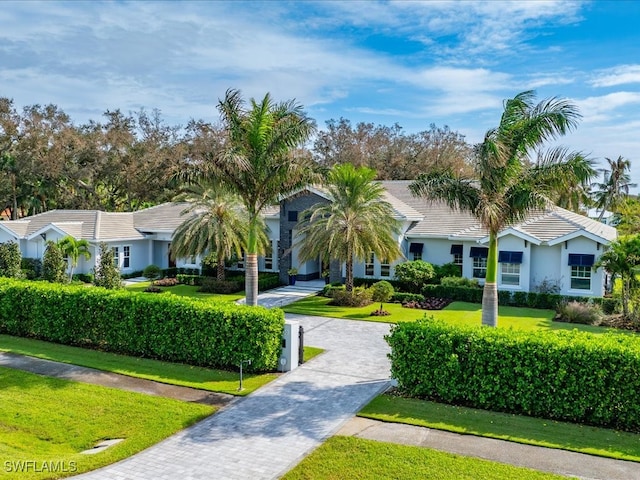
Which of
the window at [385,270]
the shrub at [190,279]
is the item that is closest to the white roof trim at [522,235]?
the window at [385,270]

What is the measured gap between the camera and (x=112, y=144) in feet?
162

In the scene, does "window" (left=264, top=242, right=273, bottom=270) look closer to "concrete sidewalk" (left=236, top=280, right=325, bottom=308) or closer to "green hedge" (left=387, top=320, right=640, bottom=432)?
"concrete sidewalk" (left=236, top=280, right=325, bottom=308)

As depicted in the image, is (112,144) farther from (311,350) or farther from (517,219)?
(517,219)

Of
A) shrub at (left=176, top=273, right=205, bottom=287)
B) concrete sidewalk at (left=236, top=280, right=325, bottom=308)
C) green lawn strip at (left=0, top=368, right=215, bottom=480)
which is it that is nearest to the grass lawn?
concrete sidewalk at (left=236, top=280, right=325, bottom=308)

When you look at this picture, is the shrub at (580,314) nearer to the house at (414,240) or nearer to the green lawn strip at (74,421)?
the house at (414,240)

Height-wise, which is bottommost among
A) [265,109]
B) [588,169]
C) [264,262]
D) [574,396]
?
[574,396]

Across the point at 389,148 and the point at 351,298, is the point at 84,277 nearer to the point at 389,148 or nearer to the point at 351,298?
the point at 351,298

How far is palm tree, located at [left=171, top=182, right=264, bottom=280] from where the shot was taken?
97.9 feet

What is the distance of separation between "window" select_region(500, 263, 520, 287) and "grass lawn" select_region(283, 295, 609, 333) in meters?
2.24

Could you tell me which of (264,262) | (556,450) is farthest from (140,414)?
(264,262)

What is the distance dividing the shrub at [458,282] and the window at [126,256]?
73.9ft

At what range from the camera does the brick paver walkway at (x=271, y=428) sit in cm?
983

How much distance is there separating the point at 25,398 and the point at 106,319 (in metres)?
4.58

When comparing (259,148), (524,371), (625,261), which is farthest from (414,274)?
(524,371)
